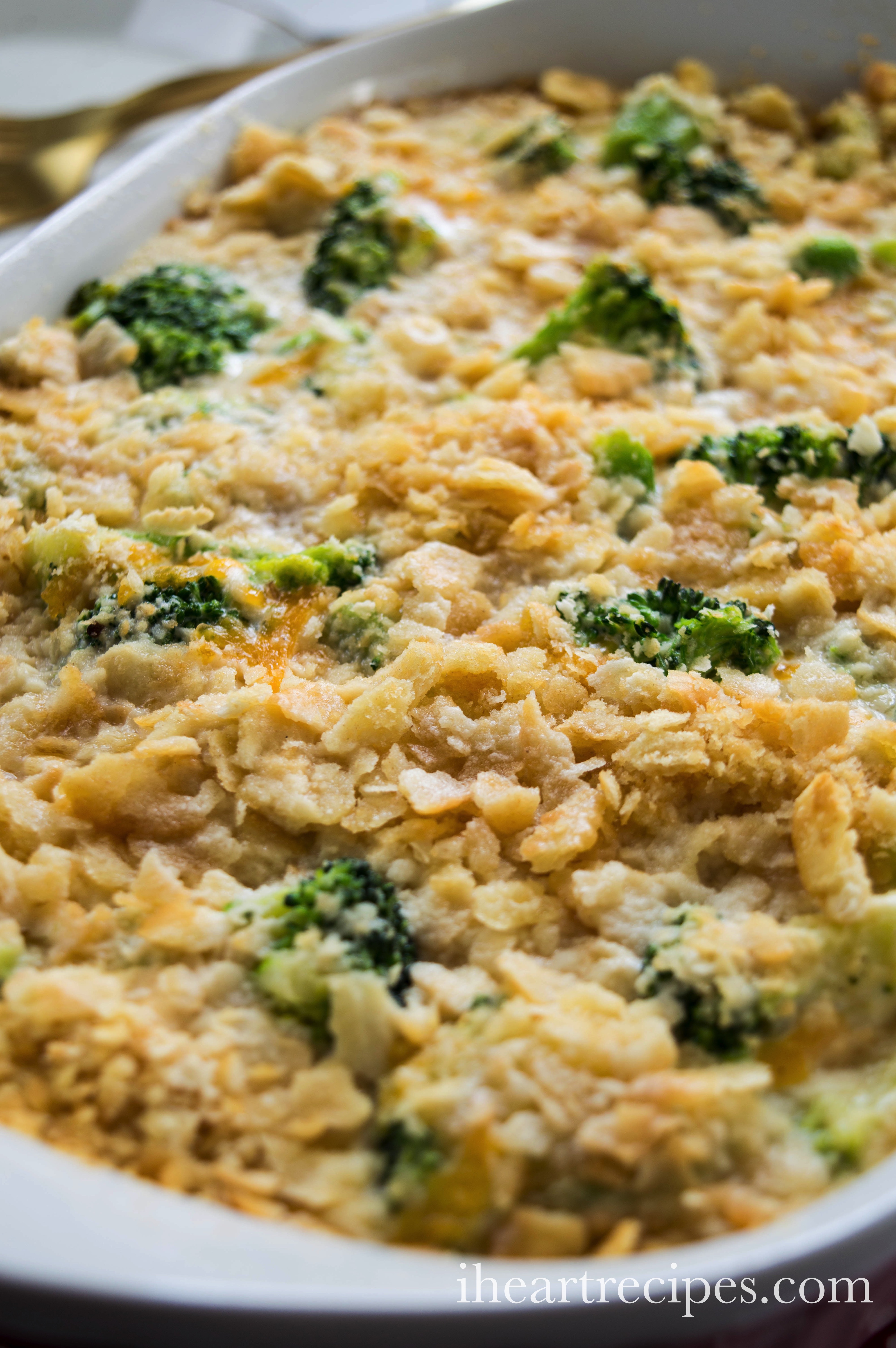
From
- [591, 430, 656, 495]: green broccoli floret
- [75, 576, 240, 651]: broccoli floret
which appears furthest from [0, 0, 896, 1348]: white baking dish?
[591, 430, 656, 495]: green broccoli floret

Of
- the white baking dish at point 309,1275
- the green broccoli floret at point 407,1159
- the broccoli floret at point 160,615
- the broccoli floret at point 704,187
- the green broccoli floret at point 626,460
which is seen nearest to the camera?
the white baking dish at point 309,1275

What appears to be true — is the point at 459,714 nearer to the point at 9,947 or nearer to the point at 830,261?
the point at 9,947

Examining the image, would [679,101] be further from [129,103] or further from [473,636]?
[473,636]

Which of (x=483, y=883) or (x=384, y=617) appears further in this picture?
(x=384, y=617)

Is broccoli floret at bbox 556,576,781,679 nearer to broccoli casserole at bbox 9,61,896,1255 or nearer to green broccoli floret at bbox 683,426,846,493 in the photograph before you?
broccoli casserole at bbox 9,61,896,1255

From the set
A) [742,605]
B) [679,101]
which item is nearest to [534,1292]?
[742,605]

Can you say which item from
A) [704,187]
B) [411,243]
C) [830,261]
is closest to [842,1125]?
[830,261]

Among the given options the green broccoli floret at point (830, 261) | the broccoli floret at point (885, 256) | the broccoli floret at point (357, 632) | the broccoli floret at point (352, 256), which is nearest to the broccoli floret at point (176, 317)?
the broccoli floret at point (352, 256)

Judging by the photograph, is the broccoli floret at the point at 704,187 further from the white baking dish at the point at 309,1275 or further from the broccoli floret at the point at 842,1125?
the white baking dish at the point at 309,1275
